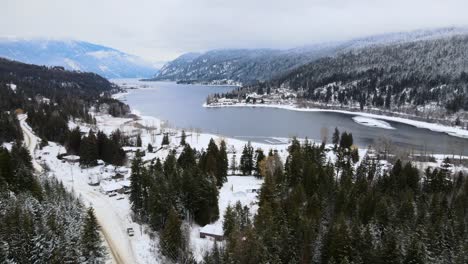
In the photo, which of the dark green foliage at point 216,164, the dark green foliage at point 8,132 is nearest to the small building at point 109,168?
the dark green foliage at point 216,164

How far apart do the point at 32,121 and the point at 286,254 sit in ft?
203

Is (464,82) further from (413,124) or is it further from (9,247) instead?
(9,247)

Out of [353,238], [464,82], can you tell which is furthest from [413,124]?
[353,238]

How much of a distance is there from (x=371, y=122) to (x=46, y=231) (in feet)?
320

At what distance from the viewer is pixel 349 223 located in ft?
A: 94.0

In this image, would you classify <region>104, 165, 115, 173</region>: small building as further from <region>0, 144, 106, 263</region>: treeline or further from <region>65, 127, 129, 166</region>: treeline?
<region>0, 144, 106, 263</region>: treeline

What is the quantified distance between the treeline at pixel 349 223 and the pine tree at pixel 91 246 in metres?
6.75

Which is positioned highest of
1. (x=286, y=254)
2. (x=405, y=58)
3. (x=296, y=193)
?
(x=405, y=58)

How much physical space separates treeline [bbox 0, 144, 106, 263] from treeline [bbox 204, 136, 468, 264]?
25.3ft

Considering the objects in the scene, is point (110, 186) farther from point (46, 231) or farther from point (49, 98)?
point (49, 98)

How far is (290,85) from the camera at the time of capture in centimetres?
18612

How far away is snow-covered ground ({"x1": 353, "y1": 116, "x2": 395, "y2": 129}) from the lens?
9704cm

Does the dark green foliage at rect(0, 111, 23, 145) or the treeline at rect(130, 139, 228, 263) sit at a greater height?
the dark green foliage at rect(0, 111, 23, 145)

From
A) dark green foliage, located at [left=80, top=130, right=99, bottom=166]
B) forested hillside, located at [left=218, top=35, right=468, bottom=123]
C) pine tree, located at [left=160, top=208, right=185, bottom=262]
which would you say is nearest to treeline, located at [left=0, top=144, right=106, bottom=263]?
pine tree, located at [left=160, top=208, right=185, bottom=262]
